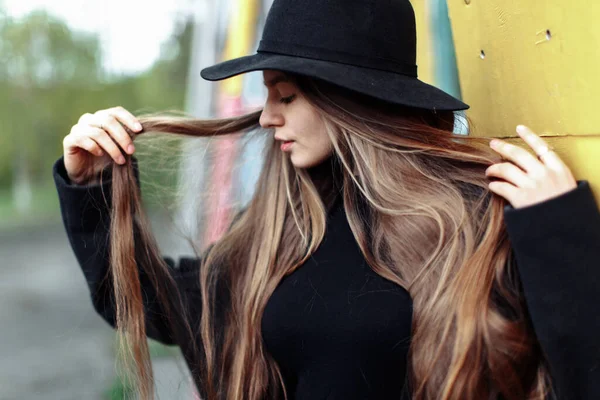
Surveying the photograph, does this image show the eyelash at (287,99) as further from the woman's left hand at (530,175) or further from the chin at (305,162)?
the woman's left hand at (530,175)

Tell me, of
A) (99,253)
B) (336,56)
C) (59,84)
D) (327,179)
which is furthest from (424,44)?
(59,84)

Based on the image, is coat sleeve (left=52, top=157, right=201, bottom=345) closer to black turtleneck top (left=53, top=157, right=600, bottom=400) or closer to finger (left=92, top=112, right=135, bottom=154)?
black turtleneck top (left=53, top=157, right=600, bottom=400)

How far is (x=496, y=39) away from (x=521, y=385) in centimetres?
85

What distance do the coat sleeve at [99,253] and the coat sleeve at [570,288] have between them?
992mm

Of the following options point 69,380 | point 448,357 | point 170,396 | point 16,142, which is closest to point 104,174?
point 170,396

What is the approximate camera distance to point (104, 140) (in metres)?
1.85

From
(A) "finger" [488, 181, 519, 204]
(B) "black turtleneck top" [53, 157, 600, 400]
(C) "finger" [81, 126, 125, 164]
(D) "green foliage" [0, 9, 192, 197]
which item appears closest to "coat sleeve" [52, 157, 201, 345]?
(B) "black turtleneck top" [53, 157, 600, 400]

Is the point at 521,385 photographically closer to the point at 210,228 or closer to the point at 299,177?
the point at 299,177

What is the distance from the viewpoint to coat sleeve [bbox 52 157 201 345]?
1.92m

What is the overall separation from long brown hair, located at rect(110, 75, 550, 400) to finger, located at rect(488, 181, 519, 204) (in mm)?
48

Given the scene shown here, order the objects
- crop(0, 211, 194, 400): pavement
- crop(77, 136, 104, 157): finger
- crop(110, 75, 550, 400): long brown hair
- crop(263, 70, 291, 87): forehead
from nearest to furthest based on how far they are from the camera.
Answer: crop(110, 75, 550, 400): long brown hair → crop(263, 70, 291, 87): forehead → crop(77, 136, 104, 157): finger → crop(0, 211, 194, 400): pavement

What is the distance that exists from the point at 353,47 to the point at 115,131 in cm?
66

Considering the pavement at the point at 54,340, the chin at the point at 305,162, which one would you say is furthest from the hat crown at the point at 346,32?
the pavement at the point at 54,340

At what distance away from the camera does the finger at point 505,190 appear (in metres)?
1.43
